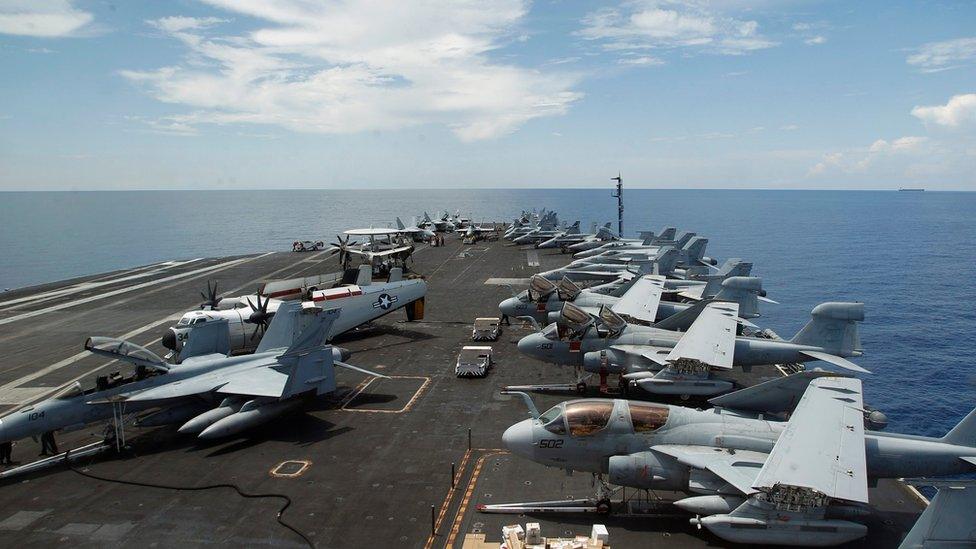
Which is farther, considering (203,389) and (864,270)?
(864,270)

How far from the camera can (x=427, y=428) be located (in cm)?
2603

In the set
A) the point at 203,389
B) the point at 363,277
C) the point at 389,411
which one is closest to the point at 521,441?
the point at 389,411

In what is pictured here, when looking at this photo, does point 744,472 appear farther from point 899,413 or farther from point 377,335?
point 377,335

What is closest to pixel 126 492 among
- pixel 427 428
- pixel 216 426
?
pixel 216 426

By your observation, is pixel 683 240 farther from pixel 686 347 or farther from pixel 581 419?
pixel 581 419

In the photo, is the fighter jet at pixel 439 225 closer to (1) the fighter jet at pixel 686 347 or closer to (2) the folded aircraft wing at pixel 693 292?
(2) the folded aircraft wing at pixel 693 292

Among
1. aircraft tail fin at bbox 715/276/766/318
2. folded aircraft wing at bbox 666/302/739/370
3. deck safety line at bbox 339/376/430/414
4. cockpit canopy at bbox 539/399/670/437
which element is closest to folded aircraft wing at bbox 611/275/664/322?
folded aircraft wing at bbox 666/302/739/370

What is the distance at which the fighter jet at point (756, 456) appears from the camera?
14664 mm

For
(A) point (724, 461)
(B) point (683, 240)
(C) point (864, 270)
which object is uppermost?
(B) point (683, 240)

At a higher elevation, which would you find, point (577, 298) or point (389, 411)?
point (577, 298)

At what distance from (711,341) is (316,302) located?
2538cm

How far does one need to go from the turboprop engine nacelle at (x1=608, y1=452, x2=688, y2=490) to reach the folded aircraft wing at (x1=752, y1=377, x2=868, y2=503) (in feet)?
10.9

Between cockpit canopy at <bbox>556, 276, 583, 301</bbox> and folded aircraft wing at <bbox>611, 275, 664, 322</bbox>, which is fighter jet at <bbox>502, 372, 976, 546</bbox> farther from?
cockpit canopy at <bbox>556, 276, 583, 301</bbox>

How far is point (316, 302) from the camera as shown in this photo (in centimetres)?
3747
